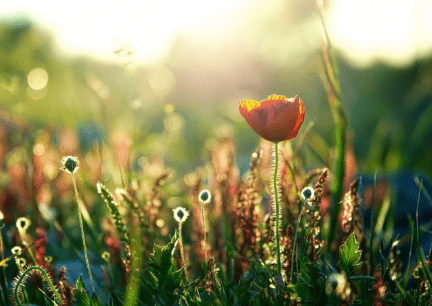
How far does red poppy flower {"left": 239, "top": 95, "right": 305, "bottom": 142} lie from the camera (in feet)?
3.47

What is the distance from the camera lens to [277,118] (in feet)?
3.49

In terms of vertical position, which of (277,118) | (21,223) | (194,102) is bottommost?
(194,102)

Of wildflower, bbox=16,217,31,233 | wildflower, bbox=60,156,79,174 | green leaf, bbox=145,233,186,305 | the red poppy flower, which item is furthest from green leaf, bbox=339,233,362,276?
wildflower, bbox=16,217,31,233

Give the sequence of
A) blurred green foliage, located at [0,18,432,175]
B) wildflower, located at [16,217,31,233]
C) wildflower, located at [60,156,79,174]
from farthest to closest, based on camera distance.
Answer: blurred green foliage, located at [0,18,432,175], wildflower, located at [16,217,31,233], wildflower, located at [60,156,79,174]

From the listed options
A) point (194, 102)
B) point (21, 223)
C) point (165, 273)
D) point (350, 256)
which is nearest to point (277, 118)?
point (350, 256)

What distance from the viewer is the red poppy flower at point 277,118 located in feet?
3.47

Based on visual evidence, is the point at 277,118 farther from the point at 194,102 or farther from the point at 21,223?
the point at 194,102

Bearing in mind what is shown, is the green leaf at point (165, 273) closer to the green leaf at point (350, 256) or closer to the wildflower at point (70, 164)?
the wildflower at point (70, 164)

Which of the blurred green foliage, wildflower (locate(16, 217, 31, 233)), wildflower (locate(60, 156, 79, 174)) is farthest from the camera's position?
the blurred green foliage

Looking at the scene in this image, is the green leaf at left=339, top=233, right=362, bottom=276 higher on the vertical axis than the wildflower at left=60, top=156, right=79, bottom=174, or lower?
lower

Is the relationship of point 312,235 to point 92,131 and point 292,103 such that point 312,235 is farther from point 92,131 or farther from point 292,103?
point 92,131

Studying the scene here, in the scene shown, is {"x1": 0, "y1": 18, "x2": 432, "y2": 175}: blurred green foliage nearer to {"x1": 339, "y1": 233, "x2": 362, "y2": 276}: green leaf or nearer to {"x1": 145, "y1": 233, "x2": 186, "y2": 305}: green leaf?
{"x1": 145, "y1": 233, "x2": 186, "y2": 305}: green leaf

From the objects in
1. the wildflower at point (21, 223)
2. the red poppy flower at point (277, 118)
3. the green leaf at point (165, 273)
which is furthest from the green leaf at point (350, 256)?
the wildflower at point (21, 223)

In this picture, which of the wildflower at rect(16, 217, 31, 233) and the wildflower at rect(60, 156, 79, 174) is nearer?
the wildflower at rect(60, 156, 79, 174)
